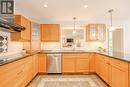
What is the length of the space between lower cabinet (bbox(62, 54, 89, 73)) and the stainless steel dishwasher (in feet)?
0.65

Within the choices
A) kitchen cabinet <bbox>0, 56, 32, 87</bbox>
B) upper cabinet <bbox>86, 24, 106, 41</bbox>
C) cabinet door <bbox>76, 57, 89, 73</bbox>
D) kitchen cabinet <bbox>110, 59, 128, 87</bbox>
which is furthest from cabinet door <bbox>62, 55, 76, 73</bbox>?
kitchen cabinet <bbox>0, 56, 32, 87</bbox>

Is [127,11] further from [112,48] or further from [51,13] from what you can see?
[51,13]

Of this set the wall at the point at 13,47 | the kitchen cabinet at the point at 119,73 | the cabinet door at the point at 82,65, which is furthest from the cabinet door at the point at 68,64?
the kitchen cabinet at the point at 119,73

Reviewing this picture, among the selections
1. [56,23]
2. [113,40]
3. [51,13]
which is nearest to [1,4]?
[51,13]

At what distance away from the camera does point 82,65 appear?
569 cm

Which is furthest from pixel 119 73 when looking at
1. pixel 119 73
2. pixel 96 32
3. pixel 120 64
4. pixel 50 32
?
pixel 50 32

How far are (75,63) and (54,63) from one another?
835 millimetres

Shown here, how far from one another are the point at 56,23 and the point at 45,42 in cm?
106

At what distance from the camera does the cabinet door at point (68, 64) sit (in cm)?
568

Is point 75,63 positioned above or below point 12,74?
below

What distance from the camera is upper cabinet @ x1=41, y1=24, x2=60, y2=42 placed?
6.46 m

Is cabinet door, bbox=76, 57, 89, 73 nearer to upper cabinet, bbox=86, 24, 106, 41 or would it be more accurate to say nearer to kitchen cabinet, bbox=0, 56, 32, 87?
upper cabinet, bbox=86, 24, 106, 41

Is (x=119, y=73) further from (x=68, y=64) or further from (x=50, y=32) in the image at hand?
(x=50, y=32)

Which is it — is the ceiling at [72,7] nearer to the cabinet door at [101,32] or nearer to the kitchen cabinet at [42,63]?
the cabinet door at [101,32]
